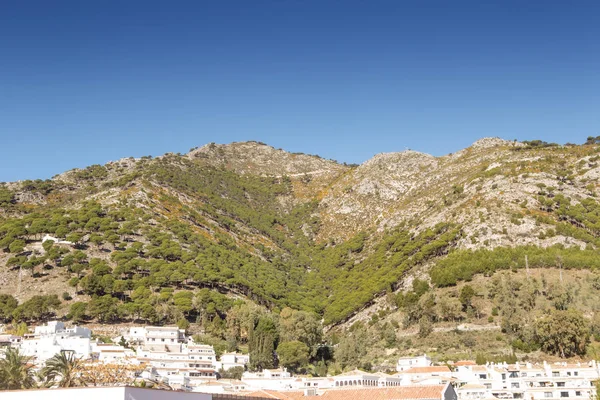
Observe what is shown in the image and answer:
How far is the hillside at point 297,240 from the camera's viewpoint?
10006 centimetres

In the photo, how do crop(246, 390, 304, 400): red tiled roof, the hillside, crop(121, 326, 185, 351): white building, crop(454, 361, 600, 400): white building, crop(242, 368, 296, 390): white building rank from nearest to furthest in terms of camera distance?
crop(246, 390, 304, 400): red tiled roof
crop(454, 361, 600, 400): white building
crop(242, 368, 296, 390): white building
crop(121, 326, 185, 351): white building
the hillside

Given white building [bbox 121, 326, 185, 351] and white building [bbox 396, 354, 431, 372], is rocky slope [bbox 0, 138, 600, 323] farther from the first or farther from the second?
white building [bbox 396, 354, 431, 372]

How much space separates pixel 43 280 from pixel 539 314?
7159 cm

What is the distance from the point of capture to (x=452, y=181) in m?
143

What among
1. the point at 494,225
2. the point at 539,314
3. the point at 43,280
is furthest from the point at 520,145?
the point at 43,280

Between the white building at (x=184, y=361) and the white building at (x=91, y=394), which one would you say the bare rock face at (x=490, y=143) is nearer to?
the white building at (x=184, y=361)

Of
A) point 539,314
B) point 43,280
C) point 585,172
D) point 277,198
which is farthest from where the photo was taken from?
point 277,198

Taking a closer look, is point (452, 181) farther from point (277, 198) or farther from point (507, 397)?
point (507, 397)

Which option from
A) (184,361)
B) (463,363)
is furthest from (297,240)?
(463,363)

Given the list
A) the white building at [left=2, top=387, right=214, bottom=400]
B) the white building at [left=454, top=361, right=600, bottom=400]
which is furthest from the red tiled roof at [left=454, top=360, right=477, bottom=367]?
the white building at [left=2, top=387, right=214, bottom=400]

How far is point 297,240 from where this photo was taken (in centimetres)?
16200

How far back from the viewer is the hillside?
328 feet

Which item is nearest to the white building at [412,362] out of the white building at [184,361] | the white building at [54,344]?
the white building at [184,361]

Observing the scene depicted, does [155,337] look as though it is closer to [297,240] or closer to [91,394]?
A: [91,394]
